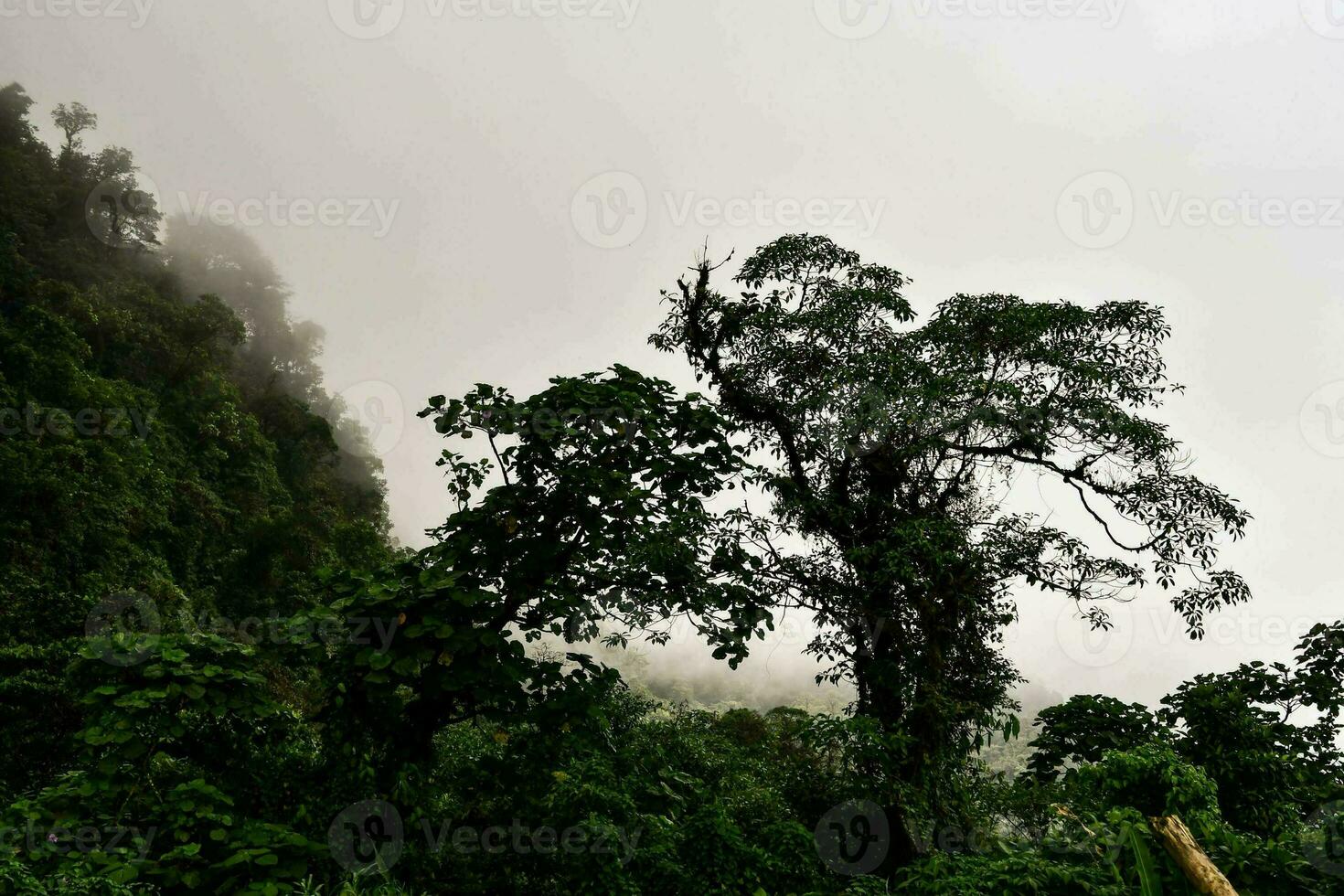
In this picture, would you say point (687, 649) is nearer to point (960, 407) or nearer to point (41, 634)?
point (41, 634)

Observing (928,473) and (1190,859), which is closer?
(1190,859)

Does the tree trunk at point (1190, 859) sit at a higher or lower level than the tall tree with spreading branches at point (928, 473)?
lower

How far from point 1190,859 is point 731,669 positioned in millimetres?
4399

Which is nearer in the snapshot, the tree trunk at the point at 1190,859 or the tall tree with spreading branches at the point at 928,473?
the tree trunk at the point at 1190,859

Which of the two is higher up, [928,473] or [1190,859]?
[928,473]

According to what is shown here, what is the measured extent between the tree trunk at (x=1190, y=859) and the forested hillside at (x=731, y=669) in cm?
2

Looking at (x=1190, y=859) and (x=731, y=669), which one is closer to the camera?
(x=1190, y=859)

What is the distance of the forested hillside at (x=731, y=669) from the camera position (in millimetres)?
4246

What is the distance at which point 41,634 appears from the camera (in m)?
14.0

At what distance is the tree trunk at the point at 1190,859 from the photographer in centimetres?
356

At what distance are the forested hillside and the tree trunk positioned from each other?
0.02 m

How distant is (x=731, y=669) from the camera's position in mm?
7648

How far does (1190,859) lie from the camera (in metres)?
3.70

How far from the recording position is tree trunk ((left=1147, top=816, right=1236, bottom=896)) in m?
3.56
